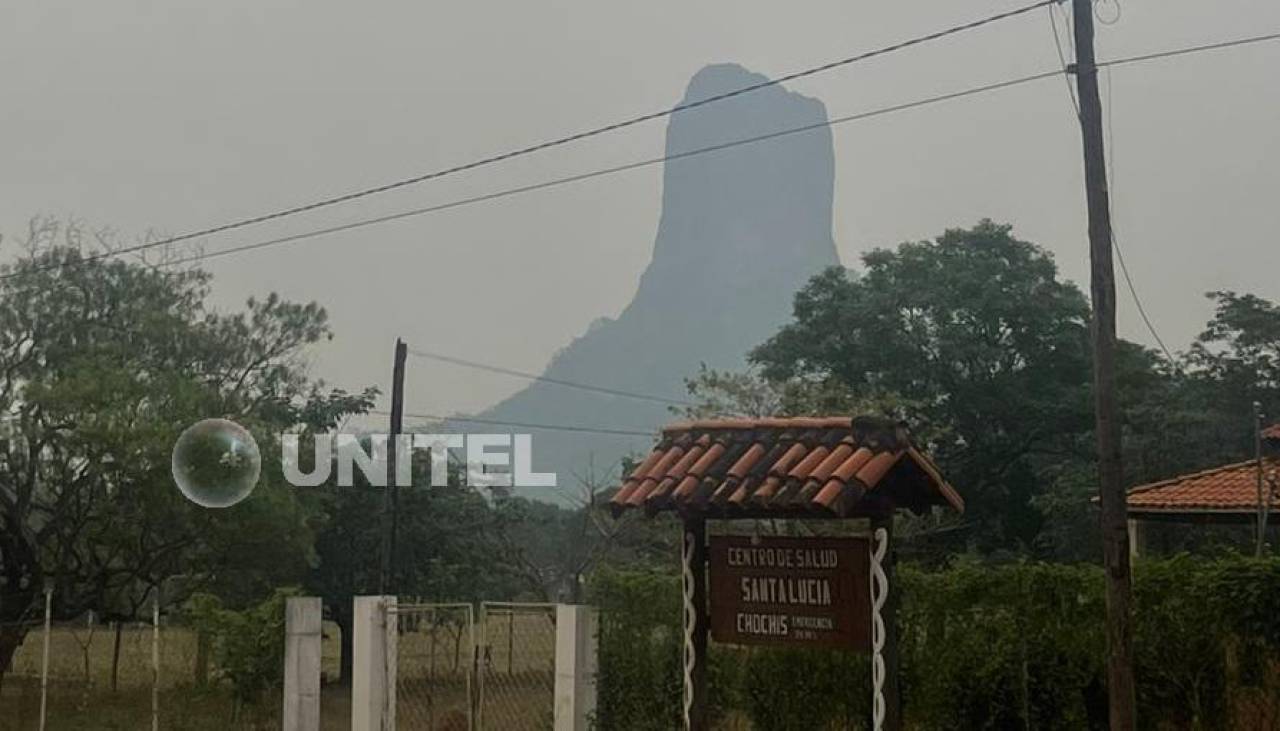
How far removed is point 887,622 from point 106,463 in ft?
45.4

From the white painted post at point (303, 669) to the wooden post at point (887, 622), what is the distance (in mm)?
5119

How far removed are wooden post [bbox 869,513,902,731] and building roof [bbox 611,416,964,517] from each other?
12 cm

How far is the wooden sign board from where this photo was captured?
6.18m

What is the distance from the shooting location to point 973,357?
91.9 feet

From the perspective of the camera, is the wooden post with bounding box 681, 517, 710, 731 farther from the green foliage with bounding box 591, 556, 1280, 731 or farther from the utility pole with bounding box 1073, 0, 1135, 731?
the green foliage with bounding box 591, 556, 1280, 731

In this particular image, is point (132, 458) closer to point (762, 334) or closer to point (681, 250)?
point (762, 334)

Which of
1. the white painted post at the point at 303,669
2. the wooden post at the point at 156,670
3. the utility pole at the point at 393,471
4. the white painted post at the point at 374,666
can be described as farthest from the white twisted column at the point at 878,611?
the utility pole at the point at 393,471

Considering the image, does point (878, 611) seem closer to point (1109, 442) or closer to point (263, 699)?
point (1109, 442)

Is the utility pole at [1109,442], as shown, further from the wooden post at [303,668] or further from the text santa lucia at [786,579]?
the wooden post at [303,668]

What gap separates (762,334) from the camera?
10325cm

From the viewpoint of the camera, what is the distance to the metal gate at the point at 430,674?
388 inches

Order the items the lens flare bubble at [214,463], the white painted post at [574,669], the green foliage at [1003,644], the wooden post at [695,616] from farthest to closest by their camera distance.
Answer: the lens flare bubble at [214,463] < the white painted post at [574,669] < the green foliage at [1003,644] < the wooden post at [695,616]

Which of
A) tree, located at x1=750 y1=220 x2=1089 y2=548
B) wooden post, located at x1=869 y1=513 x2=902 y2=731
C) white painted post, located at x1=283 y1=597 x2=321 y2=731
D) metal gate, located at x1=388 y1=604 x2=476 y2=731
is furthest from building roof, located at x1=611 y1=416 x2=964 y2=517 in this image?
tree, located at x1=750 y1=220 x2=1089 y2=548

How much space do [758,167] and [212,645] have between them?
109407 millimetres
